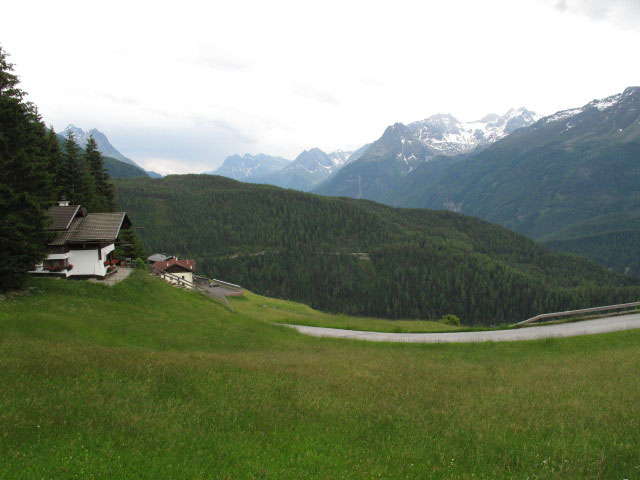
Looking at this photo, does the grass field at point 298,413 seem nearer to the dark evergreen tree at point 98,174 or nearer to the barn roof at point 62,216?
the barn roof at point 62,216

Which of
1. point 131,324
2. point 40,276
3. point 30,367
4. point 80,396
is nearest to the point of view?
point 80,396

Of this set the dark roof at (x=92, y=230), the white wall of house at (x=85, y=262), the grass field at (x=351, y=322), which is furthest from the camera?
the grass field at (x=351, y=322)

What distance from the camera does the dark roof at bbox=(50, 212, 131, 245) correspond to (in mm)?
29844

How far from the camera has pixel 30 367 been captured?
11.6 meters

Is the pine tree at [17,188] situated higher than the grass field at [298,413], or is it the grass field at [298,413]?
the pine tree at [17,188]

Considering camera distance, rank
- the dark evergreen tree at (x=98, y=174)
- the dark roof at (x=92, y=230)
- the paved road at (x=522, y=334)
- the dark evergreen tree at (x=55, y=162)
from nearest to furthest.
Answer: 1. the paved road at (x=522, y=334)
2. the dark roof at (x=92, y=230)
3. the dark evergreen tree at (x=55, y=162)
4. the dark evergreen tree at (x=98, y=174)

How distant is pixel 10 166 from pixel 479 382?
27282 millimetres

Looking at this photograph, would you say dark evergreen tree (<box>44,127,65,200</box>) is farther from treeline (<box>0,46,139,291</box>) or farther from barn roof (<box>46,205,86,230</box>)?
treeline (<box>0,46,139,291</box>)

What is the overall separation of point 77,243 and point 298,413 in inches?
1069

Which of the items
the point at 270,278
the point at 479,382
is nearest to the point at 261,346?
the point at 479,382

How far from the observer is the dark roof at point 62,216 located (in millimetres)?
29377

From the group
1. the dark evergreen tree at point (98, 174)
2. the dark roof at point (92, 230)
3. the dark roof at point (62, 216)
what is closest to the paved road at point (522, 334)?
the dark roof at point (92, 230)

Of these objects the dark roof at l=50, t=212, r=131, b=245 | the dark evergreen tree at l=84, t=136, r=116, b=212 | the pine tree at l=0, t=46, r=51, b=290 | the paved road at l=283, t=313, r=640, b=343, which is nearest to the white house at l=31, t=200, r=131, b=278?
the dark roof at l=50, t=212, r=131, b=245

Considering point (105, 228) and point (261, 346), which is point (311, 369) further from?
point (105, 228)
